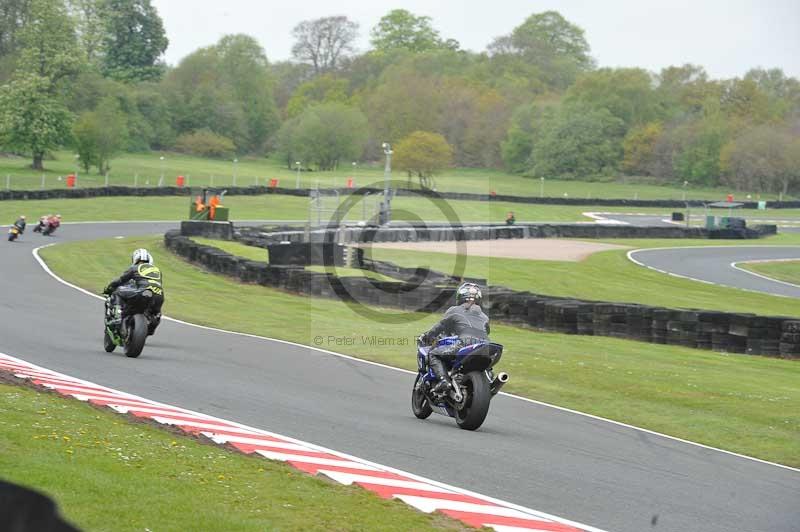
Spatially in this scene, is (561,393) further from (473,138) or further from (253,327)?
(473,138)

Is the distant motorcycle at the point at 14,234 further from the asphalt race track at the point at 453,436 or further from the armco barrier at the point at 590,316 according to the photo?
the asphalt race track at the point at 453,436

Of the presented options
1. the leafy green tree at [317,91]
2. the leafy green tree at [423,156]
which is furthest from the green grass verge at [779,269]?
the leafy green tree at [317,91]

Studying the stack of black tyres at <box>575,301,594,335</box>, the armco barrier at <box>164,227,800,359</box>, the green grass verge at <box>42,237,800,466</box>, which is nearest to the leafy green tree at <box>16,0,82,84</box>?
the green grass verge at <box>42,237,800,466</box>

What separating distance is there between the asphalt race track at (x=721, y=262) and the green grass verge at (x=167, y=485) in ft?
92.6

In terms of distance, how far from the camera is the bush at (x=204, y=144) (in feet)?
374

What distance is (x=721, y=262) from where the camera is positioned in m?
44.6

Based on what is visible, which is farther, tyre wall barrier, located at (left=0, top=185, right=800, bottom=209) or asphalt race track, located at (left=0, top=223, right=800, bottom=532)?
tyre wall barrier, located at (left=0, top=185, right=800, bottom=209)

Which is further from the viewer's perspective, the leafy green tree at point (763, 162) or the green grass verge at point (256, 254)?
the leafy green tree at point (763, 162)

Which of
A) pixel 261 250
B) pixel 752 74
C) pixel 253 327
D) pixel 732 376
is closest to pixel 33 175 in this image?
pixel 261 250

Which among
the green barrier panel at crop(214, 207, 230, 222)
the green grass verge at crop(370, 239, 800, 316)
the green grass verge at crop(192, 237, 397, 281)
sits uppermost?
the green barrier panel at crop(214, 207, 230, 222)

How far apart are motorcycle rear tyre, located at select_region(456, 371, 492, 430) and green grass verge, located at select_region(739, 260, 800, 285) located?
29.7m

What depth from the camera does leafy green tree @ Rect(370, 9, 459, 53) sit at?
188m

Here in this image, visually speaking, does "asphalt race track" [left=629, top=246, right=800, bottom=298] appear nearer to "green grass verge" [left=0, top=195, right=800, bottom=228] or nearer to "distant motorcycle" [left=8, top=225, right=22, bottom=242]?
"green grass verge" [left=0, top=195, right=800, bottom=228]

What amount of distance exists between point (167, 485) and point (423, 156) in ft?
256
